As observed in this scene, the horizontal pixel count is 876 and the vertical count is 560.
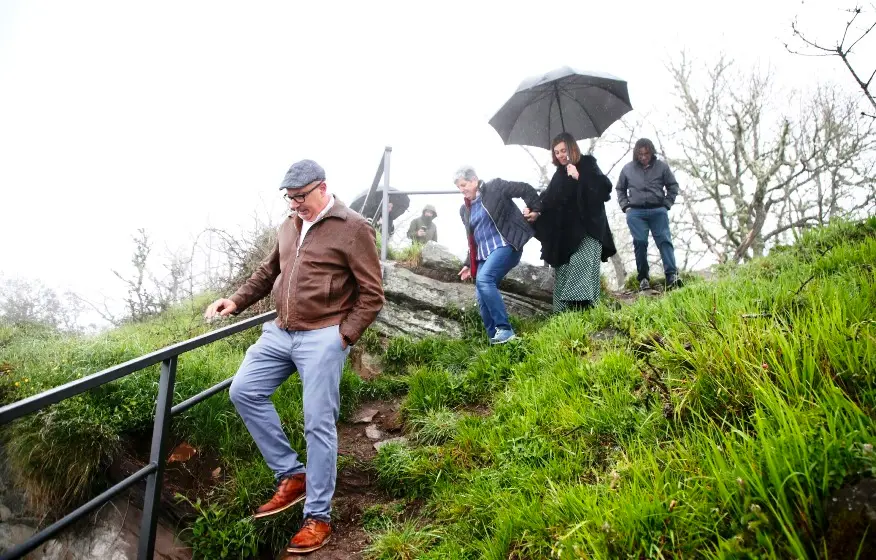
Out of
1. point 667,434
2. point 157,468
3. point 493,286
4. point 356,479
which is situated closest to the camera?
point 667,434

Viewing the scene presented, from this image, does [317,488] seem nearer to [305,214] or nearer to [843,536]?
[305,214]

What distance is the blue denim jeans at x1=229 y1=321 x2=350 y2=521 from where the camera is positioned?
2572mm

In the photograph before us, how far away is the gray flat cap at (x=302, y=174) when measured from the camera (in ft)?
9.10

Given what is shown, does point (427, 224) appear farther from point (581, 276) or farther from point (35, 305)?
point (35, 305)

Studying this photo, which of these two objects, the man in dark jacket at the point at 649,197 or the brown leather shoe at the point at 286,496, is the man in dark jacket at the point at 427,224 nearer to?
the man in dark jacket at the point at 649,197

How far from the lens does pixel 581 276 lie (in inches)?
194

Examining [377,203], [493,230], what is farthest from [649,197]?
[377,203]

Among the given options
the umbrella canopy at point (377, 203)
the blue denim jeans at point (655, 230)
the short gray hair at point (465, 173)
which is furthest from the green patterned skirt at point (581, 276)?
the umbrella canopy at point (377, 203)

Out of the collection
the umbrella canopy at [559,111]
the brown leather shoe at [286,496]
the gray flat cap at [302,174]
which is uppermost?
the umbrella canopy at [559,111]

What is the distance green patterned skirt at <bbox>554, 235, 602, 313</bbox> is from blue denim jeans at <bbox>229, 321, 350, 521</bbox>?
2.96 meters

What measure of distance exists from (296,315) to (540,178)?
16007mm

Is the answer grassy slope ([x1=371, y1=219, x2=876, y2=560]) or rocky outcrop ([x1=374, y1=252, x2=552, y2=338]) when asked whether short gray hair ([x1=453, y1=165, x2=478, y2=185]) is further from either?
grassy slope ([x1=371, y1=219, x2=876, y2=560])

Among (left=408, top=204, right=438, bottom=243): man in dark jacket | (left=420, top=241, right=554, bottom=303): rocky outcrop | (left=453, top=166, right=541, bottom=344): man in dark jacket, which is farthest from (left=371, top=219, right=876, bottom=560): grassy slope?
(left=408, top=204, right=438, bottom=243): man in dark jacket

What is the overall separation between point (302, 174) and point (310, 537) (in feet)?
6.73
